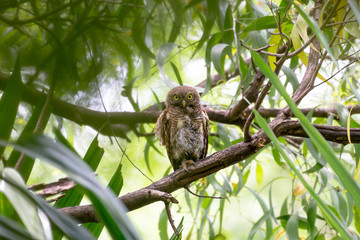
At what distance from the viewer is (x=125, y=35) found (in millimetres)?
813

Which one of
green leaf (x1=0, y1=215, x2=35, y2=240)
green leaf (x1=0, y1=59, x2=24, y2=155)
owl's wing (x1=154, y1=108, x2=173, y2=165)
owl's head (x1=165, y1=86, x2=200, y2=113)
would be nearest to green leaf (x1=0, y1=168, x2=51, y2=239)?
green leaf (x1=0, y1=215, x2=35, y2=240)

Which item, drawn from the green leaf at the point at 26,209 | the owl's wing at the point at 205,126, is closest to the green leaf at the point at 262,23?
the owl's wing at the point at 205,126

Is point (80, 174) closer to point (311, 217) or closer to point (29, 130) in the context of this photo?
point (29, 130)

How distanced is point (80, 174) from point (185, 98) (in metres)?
1.85

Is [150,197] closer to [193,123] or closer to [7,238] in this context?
[7,238]

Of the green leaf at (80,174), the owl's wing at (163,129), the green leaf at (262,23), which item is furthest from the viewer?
the owl's wing at (163,129)

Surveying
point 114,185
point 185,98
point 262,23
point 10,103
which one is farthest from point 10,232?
point 185,98

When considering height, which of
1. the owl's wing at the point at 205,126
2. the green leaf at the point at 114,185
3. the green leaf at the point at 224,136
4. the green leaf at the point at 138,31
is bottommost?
the green leaf at the point at 114,185

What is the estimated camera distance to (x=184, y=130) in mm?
2262

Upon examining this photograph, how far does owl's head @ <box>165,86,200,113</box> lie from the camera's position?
7.50ft

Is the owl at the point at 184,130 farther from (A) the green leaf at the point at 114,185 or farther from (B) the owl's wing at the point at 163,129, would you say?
(A) the green leaf at the point at 114,185

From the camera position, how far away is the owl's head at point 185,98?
2287 millimetres

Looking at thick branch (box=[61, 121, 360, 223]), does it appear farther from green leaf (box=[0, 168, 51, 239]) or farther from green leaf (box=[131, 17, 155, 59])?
green leaf (box=[0, 168, 51, 239])

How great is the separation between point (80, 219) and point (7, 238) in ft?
2.25
